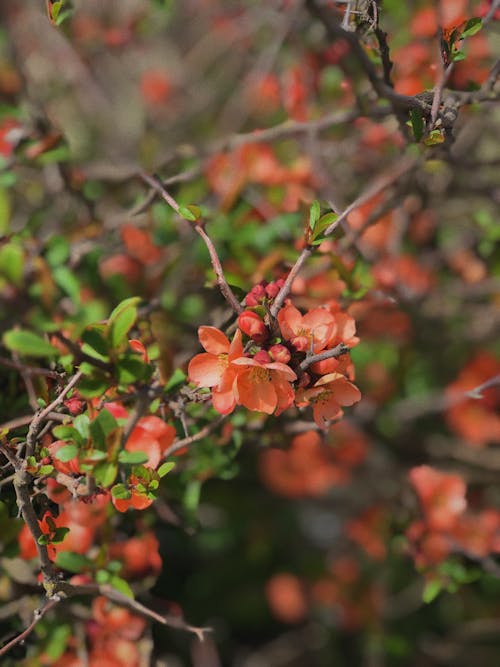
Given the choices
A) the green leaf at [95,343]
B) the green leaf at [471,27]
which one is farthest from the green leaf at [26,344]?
the green leaf at [471,27]

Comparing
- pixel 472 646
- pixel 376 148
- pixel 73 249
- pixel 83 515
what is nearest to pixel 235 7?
pixel 376 148

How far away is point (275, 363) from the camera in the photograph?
2.53ft

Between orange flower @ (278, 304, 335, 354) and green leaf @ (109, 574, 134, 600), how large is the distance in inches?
17.3

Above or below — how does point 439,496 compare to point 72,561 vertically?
below

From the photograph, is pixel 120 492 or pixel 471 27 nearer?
pixel 120 492

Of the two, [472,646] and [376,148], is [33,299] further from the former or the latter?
[472,646]

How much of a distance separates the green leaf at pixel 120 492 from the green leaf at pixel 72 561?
19 centimetres

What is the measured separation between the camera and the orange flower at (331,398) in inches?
33.1

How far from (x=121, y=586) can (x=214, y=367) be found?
0.37 meters

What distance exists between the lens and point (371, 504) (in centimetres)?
197

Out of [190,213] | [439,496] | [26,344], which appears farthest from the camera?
[439,496]

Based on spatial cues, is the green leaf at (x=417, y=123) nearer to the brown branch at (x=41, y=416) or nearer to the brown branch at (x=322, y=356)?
the brown branch at (x=322, y=356)

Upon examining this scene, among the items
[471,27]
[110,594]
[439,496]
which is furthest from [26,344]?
[439,496]

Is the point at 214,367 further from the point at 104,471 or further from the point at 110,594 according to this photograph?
the point at 110,594
